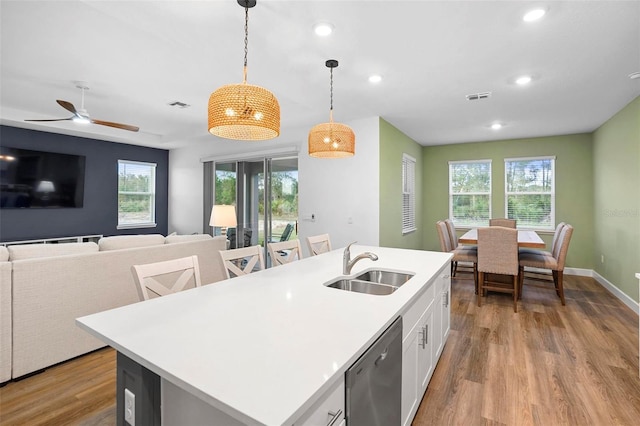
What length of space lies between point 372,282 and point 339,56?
1888mm

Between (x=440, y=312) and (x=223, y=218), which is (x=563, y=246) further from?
(x=223, y=218)

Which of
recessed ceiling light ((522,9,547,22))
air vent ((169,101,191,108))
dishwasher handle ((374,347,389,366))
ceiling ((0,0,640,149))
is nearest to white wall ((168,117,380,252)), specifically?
ceiling ((0,0,640,149))

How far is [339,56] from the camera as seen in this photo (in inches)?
106

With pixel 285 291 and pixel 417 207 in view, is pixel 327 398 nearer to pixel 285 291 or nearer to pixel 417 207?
Answer: pixel 285 291

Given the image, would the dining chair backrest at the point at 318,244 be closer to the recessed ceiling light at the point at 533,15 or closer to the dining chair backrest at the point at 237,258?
the dining chair backrest at the point at 237,258

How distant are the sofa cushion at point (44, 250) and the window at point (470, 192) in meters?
6.17

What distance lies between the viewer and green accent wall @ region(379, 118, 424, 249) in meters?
4.61

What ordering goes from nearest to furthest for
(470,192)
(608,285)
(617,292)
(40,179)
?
(617,292), (608,285), (40,179), (470,192)

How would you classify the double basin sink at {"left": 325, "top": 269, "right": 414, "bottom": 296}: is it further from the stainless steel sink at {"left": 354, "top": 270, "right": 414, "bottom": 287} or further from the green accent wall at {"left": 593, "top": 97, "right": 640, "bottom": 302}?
the green accent wall at {"left": 593, "top": 97, "right": 640, "bottom": 302}

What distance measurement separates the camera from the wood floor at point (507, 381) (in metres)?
1.96

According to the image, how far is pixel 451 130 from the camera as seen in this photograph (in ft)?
17.5

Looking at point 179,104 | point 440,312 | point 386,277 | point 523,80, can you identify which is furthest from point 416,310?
point 179,104

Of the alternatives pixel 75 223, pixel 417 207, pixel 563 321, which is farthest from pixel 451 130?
pixel 75 223

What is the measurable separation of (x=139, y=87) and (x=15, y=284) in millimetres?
2345
